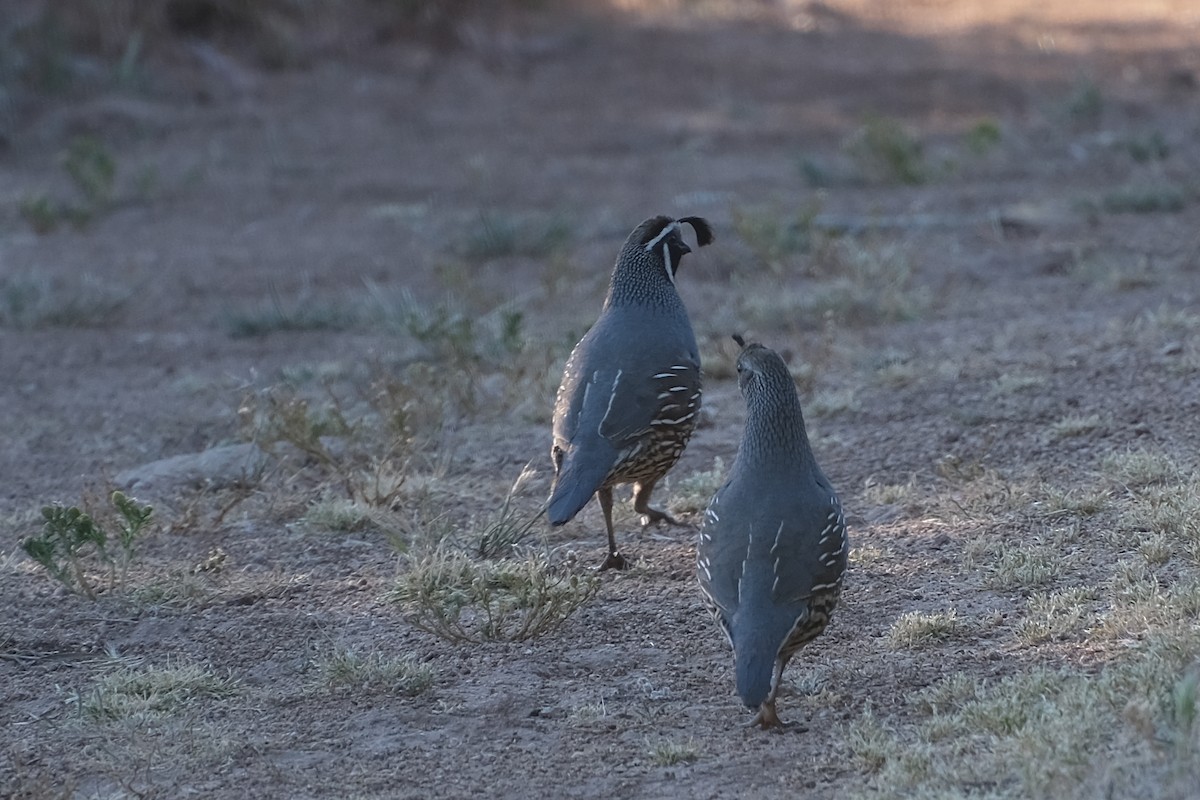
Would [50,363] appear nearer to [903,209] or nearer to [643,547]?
[643,547]

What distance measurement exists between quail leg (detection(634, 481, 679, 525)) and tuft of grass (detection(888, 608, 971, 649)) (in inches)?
48.4

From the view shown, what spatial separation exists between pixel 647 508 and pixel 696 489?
409 mm

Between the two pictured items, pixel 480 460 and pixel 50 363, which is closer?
pixel 480 460

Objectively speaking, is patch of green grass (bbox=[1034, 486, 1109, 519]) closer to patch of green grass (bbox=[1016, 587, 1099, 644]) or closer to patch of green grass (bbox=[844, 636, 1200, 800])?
patch of green grass (bbox=[1016, 587, 1099, 644])

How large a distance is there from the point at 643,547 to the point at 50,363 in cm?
426

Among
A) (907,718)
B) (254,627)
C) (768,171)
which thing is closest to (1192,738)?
(907,718)

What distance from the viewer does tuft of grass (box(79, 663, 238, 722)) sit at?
427 cm

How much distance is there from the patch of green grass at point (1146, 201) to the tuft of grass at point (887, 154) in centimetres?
160

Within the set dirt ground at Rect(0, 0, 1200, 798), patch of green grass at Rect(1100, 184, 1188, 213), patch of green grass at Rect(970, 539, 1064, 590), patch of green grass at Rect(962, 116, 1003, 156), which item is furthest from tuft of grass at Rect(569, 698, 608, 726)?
patch of green grass at Rect(962, 116, 1003, 156)

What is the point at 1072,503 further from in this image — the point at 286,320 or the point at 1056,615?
the point at 286,320

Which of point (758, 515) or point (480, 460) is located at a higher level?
point (758, 515)

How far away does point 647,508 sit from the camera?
18.4 feet

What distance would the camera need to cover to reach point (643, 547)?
18.1ft

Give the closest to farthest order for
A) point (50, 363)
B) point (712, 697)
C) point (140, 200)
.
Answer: point (712, 697) < point (50, 363) < point (140, 200)
